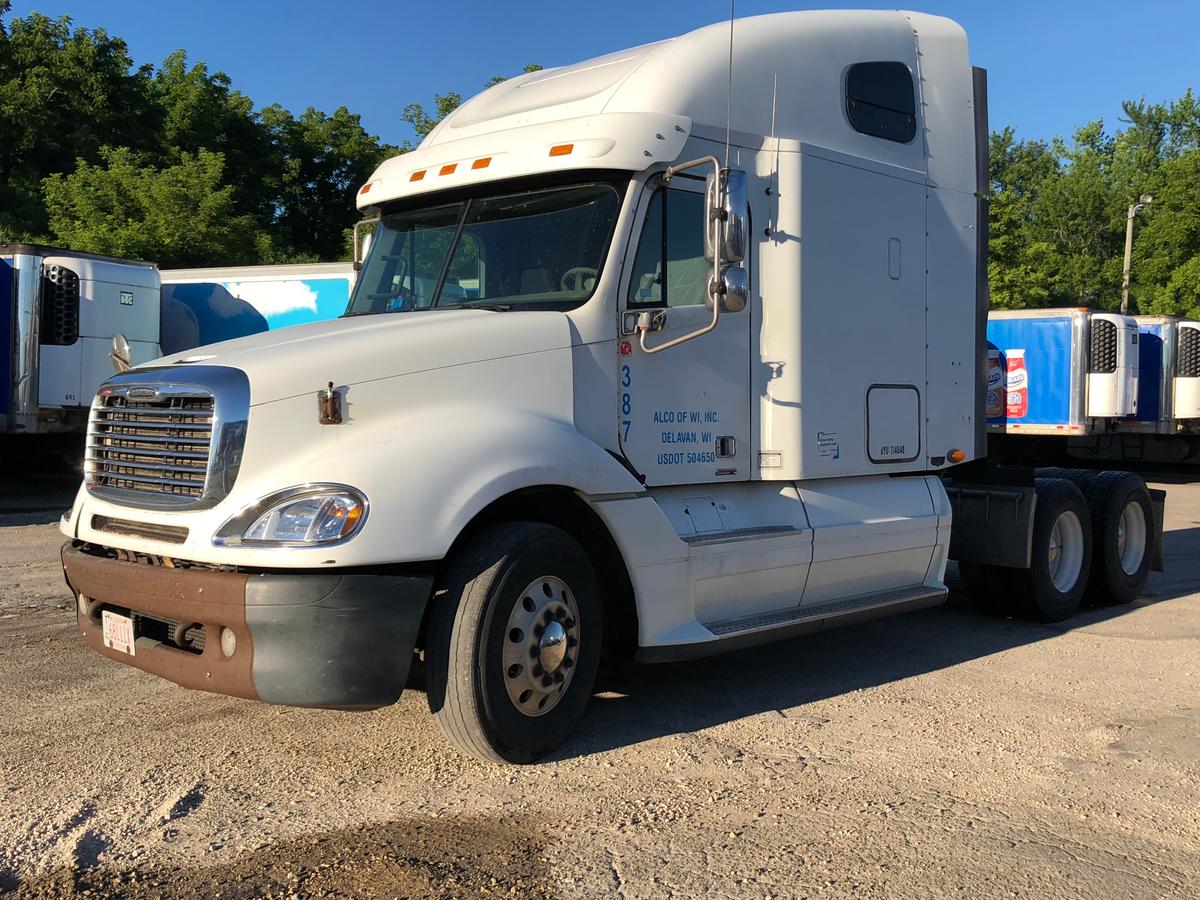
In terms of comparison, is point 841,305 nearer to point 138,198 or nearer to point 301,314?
point 301,314

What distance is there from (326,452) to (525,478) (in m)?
0.82

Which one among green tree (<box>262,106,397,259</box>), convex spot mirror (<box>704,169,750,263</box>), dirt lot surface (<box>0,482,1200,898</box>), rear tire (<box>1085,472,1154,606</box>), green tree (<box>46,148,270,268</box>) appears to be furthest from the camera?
green tree (<box>262,106,397,259</box>)

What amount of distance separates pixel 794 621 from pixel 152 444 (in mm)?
3360

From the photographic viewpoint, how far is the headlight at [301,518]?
4.04 meters

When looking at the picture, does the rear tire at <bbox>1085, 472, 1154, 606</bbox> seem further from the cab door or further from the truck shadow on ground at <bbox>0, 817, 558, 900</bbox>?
the truck shadow on ground at <bbox>0, 817, 558, 900</bbox>

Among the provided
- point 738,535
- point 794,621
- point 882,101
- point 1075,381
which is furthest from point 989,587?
point 1075,381

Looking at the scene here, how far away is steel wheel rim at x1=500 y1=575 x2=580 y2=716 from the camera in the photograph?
14.9 ft

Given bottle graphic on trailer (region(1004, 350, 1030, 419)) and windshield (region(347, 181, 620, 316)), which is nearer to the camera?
windshield (region(347, 181, 620, 316))

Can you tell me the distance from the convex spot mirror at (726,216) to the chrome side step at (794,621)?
6.08 feet

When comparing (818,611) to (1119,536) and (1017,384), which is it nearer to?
(1119,536)

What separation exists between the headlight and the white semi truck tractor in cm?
1

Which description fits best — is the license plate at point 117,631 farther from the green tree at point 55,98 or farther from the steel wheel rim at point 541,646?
the green tree at point 55,98

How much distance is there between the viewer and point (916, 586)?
6.86 meters

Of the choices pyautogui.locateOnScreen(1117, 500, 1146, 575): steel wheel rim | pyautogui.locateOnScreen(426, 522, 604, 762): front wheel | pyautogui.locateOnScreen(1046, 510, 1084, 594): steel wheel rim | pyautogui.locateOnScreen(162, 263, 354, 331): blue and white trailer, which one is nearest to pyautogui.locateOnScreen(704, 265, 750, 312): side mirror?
pyautogui.locateOnScreen(426, 522, 604, 762): front wheel
